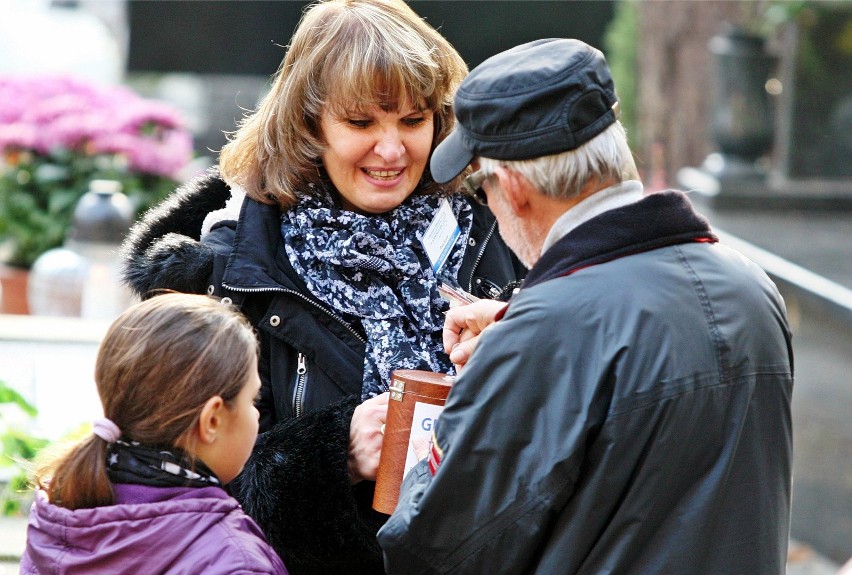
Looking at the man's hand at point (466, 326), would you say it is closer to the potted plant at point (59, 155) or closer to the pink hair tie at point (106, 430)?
the pink hair tie at point (106, 430)

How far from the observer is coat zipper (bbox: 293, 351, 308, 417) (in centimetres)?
255

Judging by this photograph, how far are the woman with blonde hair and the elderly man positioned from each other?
0.54 metres

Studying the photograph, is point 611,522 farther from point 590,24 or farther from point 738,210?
point 590,24

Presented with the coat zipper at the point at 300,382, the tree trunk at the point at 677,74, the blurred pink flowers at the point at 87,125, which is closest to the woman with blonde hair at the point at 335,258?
the coat zipper at the point at 300,382

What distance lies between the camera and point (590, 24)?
12.4m

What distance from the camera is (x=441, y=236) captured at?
2721 millimetres

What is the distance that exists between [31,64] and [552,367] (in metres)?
16.8

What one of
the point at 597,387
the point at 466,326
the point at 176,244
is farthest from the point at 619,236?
the point at 176,244

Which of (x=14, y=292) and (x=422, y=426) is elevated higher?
(x=422, y=426)

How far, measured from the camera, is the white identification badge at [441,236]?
8.84ft

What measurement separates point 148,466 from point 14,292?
5407mm

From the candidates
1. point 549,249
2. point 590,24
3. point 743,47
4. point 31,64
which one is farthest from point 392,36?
point 31,64

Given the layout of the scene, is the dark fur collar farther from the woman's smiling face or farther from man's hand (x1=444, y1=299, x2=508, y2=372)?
the woman's smiling face

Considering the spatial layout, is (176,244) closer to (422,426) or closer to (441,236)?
(441,236)
